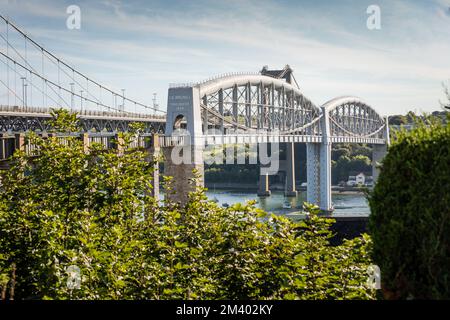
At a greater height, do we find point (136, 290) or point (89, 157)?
point (89, 157)

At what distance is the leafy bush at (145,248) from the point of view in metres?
5.94

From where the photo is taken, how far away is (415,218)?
14.7ft

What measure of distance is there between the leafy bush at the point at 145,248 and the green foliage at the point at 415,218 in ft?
4.24

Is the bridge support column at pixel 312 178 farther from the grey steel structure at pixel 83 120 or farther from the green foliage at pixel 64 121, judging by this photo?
the green foliage at pixel 64 121

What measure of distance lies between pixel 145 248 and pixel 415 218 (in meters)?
3.73

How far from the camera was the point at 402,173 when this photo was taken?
4613mm

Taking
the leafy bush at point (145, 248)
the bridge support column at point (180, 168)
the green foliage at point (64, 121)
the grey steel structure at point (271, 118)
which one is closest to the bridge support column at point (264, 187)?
the grey steel structure at point (271, 118)

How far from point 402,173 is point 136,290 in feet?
10.1

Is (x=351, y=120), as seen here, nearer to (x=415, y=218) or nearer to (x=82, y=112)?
(x=82, y=112)

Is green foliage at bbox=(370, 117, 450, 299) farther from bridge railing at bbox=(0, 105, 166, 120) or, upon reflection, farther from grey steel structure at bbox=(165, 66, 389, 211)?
grey steel structure at bbox=(165, 66, 389, 211)

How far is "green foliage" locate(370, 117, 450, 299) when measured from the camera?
14.4 feet
